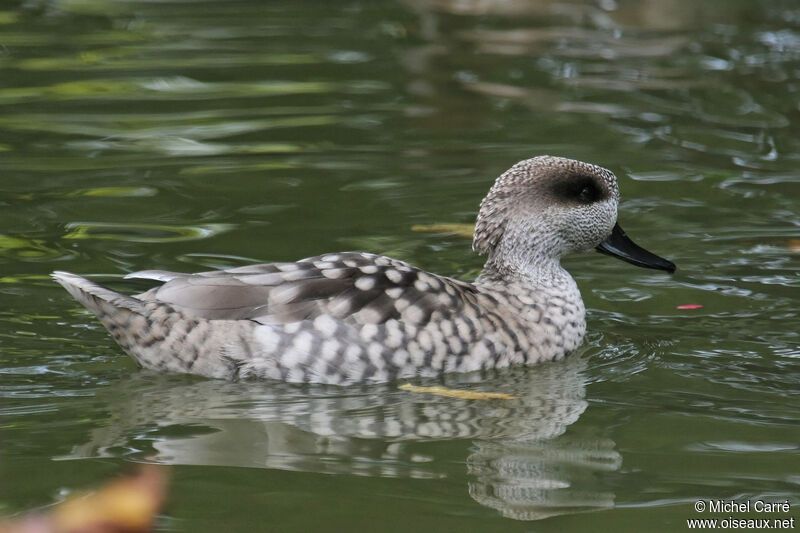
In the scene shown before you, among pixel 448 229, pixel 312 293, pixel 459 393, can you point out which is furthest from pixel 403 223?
pixel 459 393

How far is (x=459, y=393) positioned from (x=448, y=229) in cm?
280

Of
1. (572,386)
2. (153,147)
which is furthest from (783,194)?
(153,147)

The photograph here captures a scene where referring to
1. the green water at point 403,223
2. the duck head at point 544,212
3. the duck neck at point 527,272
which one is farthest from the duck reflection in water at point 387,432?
the duck head at point 544,212

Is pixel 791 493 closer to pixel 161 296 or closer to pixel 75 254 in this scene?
pixel 161 296

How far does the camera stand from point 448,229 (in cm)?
910

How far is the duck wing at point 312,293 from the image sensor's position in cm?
645

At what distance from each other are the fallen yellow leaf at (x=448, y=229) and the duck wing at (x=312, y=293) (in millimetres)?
2348

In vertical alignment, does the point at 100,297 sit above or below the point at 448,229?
above

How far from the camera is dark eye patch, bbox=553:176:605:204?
7.17m

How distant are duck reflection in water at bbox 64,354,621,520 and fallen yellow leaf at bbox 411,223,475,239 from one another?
2.35 m

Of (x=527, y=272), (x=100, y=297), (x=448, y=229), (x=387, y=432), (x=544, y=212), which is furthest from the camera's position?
(x=448, y=229)

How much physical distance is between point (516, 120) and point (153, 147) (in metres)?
3.09

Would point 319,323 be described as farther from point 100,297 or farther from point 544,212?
point 544,212

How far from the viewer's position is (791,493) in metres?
5.18
